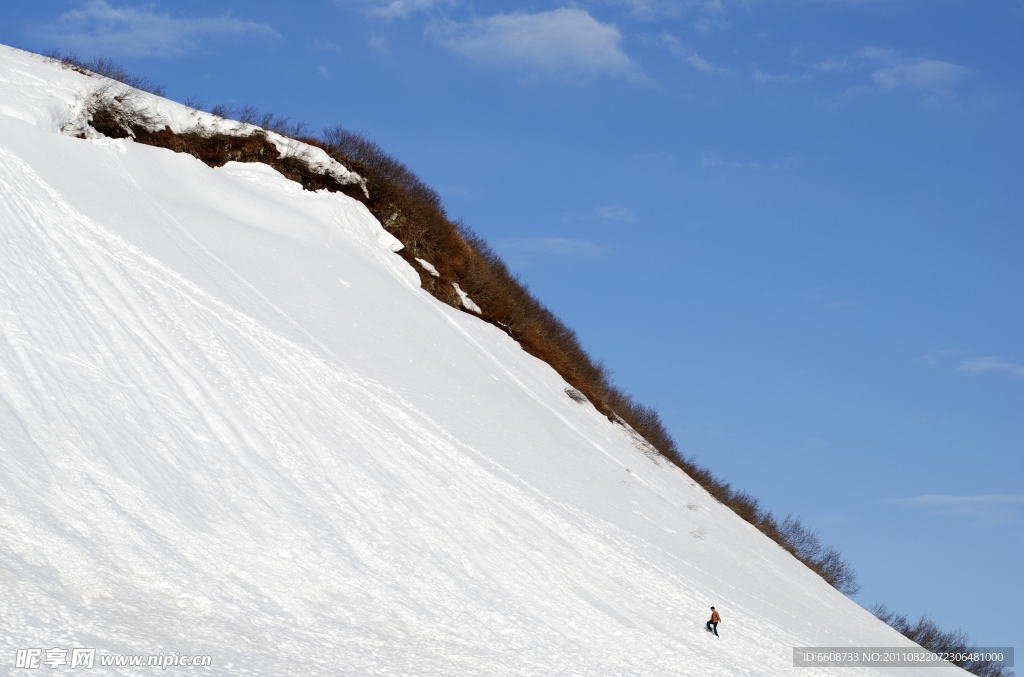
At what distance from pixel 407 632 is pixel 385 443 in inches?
181

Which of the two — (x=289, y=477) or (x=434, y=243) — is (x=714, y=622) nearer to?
(x=289, y=477)

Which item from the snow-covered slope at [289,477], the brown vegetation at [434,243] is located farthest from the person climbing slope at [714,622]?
the brown vegetation at [434,243]

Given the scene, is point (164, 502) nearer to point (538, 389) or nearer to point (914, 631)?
point (538, 389)

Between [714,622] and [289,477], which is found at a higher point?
[714,622]

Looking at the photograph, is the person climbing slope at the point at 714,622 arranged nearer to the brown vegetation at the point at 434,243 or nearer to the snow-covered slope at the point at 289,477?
the snow-covered slope at the point at 289,477

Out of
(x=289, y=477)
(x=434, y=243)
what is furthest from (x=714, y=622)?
(x=434, y=243)

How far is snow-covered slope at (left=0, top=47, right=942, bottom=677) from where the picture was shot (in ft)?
30.5

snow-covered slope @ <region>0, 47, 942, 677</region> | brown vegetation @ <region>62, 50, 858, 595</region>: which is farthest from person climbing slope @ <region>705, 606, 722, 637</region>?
brown vegetation @ <region>62, 50, 858, 595</region>

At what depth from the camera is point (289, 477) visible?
12336 mm

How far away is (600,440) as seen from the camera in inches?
807

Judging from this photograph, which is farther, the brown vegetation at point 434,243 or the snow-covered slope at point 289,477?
the brown vegetation at point 434,243

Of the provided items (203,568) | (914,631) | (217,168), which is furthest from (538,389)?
(914,631)

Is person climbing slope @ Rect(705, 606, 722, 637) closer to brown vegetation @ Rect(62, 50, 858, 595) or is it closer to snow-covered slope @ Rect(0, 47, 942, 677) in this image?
snow-covered slope @ Rect(0, 47, 942, 677)

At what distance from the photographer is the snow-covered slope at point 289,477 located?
366 inches
